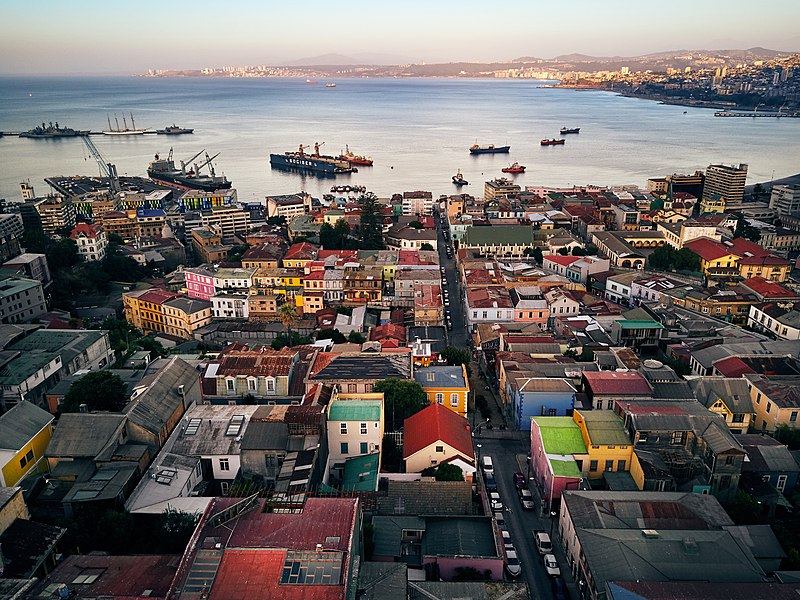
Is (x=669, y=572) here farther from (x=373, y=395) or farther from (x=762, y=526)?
(x=373, y=395)

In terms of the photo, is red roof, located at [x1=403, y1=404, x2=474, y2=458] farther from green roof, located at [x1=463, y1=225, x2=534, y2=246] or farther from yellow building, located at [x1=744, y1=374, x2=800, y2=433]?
green roof, located at [x1=463, y1=225, x2=534, y2=246]

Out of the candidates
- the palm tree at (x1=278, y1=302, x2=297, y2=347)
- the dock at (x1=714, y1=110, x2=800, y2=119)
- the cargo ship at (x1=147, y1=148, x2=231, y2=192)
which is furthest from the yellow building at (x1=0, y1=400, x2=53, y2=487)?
the dock at (x1=714, y1=110, x2=800, y2=119)

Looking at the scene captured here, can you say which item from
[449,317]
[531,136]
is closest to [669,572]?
[449,317]

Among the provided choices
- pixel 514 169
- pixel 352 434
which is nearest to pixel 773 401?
pixel 352 434

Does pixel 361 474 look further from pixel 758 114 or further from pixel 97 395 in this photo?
pixel 758 114

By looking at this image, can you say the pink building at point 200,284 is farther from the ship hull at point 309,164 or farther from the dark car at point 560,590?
the ship hull at point 309,164

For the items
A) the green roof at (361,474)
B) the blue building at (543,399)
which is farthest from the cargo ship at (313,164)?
the green roof at (361,474)
